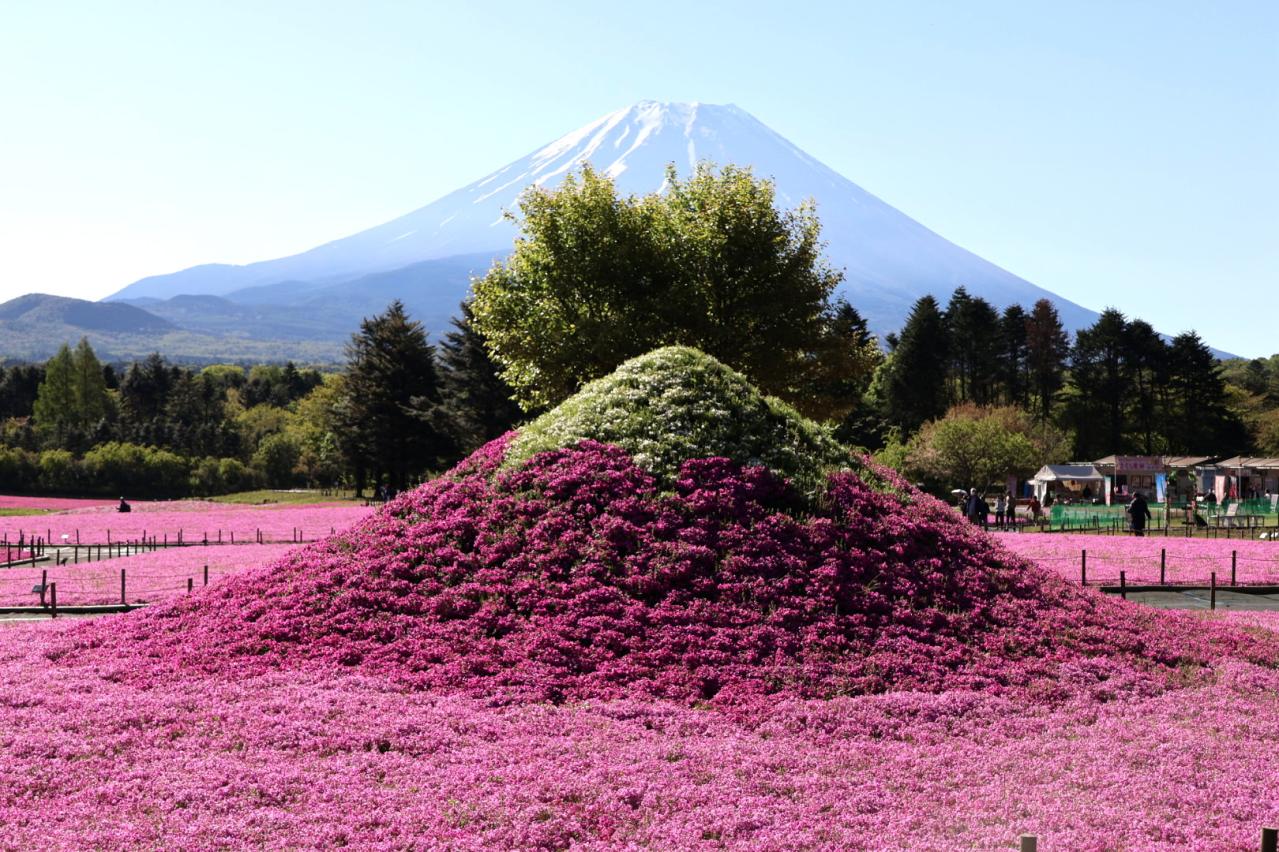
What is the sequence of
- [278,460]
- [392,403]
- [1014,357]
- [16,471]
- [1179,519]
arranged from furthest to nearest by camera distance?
[1014,357], [278,460], [16,471], [392,403], [1179,519]

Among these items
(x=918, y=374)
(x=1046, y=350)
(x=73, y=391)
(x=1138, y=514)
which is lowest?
(x=1138, y=514)

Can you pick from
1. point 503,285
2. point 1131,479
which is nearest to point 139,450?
point 503,285

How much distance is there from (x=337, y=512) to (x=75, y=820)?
4960 cm

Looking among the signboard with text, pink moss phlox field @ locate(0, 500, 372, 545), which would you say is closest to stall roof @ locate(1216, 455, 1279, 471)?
the signboard with text

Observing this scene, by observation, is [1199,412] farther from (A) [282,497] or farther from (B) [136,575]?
(B) [136,575]

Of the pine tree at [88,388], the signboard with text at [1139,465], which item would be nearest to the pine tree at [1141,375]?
the signboard with text at [1139,465]

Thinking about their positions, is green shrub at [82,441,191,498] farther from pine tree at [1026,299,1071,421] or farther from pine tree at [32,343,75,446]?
pine tree at [1026,299,1071,421]

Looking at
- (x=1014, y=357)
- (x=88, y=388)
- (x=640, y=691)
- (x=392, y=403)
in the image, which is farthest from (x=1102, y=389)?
(x=88, y=388)

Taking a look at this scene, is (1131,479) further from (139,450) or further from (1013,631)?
(139,450)

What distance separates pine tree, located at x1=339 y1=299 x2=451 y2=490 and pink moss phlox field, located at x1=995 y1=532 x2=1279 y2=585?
145 ft

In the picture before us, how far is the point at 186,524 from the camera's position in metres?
53.3

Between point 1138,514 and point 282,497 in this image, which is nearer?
point 1138,514

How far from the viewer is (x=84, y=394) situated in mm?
115750

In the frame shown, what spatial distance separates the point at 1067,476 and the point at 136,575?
55.1 m
